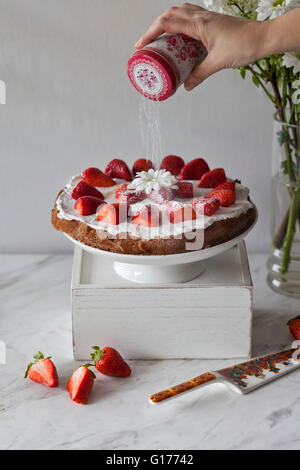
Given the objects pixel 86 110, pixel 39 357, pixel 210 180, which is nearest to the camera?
pixel 39 357

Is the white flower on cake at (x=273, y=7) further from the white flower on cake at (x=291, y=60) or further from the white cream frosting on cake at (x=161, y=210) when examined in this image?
the white cream frosting on cake at (x=161, y=210)

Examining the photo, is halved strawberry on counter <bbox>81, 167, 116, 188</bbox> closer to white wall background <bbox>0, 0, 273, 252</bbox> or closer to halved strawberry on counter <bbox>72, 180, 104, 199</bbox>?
halved strawberry on counter <bbox>72, 180, 104, 199</bbox>

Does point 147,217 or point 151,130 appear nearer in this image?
point 147,217

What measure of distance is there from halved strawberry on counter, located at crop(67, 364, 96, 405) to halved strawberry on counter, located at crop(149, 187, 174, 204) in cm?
35

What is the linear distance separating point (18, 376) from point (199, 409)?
371 mm

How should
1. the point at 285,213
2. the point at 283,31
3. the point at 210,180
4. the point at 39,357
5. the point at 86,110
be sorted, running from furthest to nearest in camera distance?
the point at 86,110
the point at 285,213
the point at 210,180
the point at 39,357
the point at 283,31

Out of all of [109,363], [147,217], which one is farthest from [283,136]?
[109,363]

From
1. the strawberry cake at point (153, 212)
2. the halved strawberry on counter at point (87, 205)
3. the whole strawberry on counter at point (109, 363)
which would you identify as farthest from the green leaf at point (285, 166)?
the whole strawberry on counter at point (109, 363)

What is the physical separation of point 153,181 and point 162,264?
194 millimetres

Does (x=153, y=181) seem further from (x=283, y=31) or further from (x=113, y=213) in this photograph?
(x=283, y=31)

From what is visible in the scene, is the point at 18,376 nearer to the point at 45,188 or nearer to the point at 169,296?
the point at 169,296

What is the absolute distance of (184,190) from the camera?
4.37 feet

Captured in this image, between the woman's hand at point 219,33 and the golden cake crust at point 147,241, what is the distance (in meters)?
0.31
